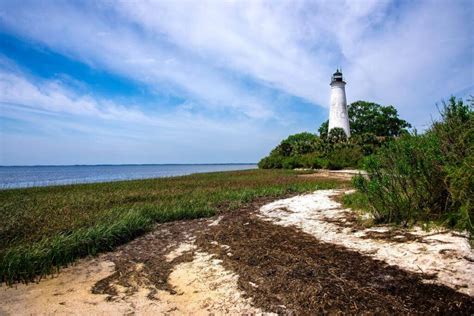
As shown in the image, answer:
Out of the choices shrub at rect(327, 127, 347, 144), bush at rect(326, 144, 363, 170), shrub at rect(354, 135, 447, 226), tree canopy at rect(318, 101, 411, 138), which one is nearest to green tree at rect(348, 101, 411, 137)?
tree canopy at rect(318, 101, 411, 138)

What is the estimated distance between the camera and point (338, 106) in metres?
45.6

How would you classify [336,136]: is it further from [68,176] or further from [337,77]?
[68,176]

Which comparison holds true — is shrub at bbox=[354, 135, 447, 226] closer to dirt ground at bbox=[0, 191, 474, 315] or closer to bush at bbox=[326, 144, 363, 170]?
dirt ground at bbox=[0, 191, 474, 315]

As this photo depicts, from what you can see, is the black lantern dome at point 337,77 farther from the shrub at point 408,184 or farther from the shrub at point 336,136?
the shrub at point 408,184

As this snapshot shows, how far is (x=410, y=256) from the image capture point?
179 inches

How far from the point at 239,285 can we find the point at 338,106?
4509cm

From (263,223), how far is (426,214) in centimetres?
364

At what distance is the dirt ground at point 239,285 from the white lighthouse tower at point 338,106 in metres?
41.9

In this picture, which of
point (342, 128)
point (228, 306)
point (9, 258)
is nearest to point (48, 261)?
→ point (9, 258)

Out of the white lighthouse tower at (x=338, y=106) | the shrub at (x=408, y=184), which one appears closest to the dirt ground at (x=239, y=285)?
the shrub at (x=408, y=184)

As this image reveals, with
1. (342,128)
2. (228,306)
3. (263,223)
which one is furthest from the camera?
(342,128)

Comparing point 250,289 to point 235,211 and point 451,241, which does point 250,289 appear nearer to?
point 451,241

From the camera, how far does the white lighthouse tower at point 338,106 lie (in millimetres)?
45188

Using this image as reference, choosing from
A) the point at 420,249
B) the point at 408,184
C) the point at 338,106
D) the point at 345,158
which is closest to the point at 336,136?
the point at 338,106
